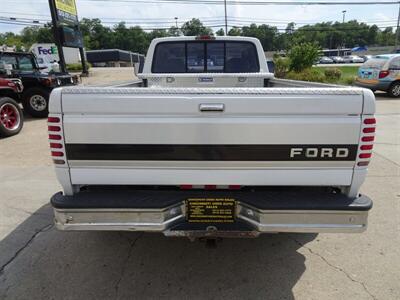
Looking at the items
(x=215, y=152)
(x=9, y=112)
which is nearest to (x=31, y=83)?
(x=9, y=112)

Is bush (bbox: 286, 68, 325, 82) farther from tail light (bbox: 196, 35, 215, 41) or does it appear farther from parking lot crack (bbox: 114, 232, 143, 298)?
parking lot crack (bbox: 114, 232, 143, 298)

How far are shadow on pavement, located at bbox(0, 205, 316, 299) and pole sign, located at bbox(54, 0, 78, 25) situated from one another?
17.4 m

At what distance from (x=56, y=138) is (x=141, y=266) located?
56.5 inches

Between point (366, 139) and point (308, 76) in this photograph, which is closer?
point (366, 139)

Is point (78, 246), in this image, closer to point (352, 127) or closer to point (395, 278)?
point (352, 127)

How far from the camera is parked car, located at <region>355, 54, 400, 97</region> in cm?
1262

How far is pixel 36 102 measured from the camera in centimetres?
1034

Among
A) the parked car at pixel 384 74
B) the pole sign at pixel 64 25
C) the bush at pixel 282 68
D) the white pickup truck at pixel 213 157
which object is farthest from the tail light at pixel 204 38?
the bush at pixel 282 68

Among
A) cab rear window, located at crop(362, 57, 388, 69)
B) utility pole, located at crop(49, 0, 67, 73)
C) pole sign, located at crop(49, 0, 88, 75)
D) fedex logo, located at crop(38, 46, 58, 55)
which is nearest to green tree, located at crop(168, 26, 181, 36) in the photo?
fedex logo, located at crop(38, 46, 58, 55)

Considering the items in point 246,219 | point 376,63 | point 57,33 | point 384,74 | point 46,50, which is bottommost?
point 384,74

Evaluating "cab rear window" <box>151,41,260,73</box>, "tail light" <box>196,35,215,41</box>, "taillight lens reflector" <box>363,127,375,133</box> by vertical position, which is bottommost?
"taillight lens reflector" <box>363,127,375,133</box>

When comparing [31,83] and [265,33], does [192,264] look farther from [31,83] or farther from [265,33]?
[265,33]

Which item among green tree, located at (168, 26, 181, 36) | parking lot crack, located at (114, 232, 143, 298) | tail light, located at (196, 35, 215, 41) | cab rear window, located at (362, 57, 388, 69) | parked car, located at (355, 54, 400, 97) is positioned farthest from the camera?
green tree, located at (168, 26, 181, 36)

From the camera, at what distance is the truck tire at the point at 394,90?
42.6 ft
